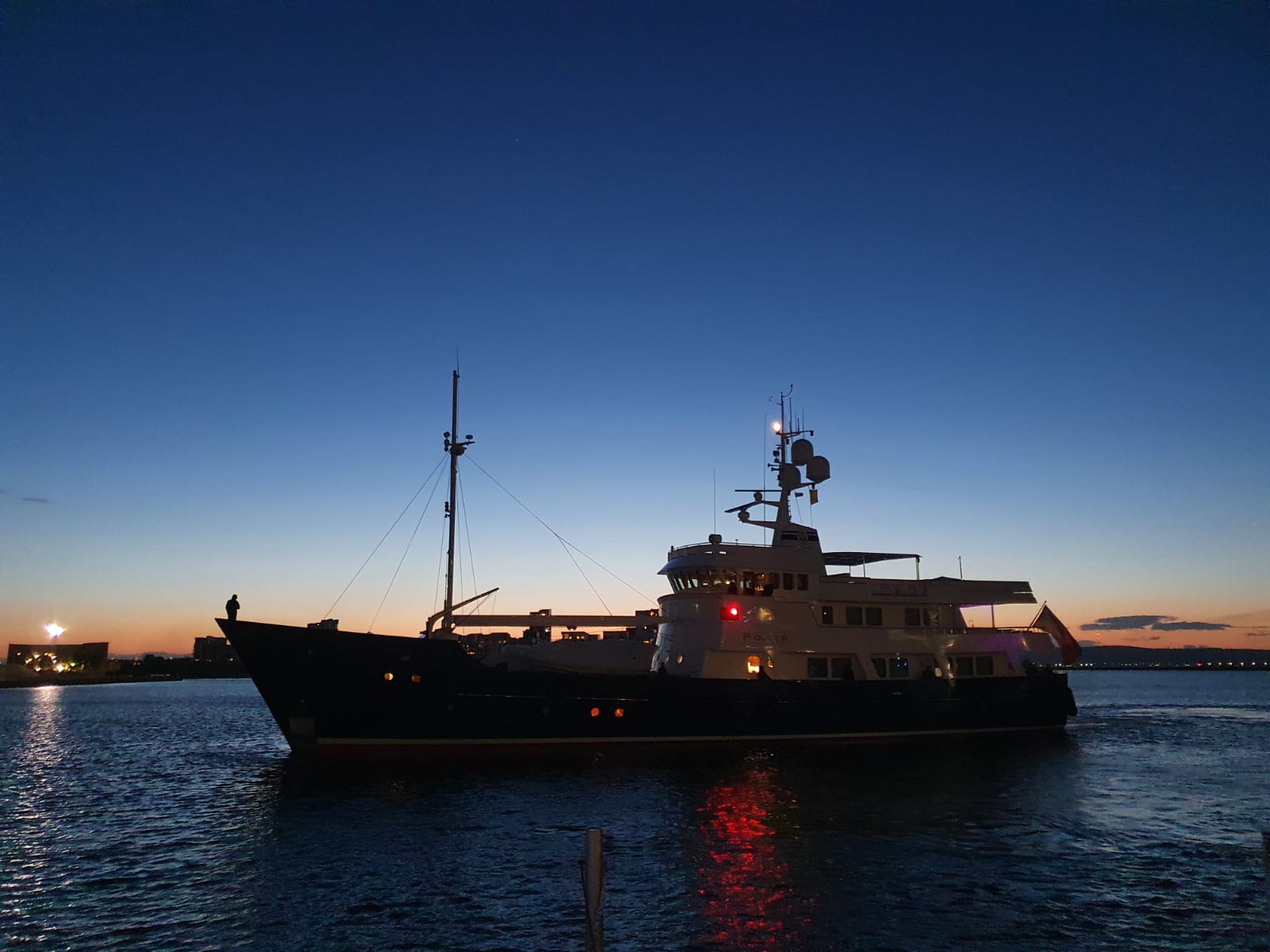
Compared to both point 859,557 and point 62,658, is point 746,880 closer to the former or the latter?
point 859,557

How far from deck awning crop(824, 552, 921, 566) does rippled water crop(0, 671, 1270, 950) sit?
984 centimetres

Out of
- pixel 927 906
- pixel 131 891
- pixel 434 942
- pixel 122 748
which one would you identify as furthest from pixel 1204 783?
pixel 122 748

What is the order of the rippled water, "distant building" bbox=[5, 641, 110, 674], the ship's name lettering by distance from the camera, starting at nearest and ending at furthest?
the rippled water < the ship's name lettering < "distant building" bbox=[5, 641, 110, 674]

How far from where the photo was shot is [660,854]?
54.7 feet

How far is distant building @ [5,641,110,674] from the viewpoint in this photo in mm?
143375

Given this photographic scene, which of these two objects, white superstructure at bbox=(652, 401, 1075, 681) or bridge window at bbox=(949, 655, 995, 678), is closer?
white superstructure at bbox=(652, 401, 1075, 681)

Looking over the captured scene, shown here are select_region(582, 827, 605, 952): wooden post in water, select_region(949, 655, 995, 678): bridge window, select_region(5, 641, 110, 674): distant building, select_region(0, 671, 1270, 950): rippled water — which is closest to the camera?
select_region(582, 827, 605, 952): wooden post in water

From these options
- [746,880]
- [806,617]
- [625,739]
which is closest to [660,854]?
[746,880]

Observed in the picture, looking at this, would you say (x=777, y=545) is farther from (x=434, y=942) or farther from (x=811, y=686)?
(x=434, y=942)

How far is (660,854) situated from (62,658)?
171820mm

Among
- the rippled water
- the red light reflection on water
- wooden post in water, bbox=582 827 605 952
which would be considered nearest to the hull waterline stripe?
the rippled water

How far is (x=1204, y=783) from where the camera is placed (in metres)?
26.2

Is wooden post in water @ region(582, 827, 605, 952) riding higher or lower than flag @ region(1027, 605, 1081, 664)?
lower

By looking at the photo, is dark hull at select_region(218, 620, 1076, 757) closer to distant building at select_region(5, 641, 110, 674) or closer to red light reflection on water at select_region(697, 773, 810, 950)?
red light reflection on water at select_region(697, 773, 810, 950)
